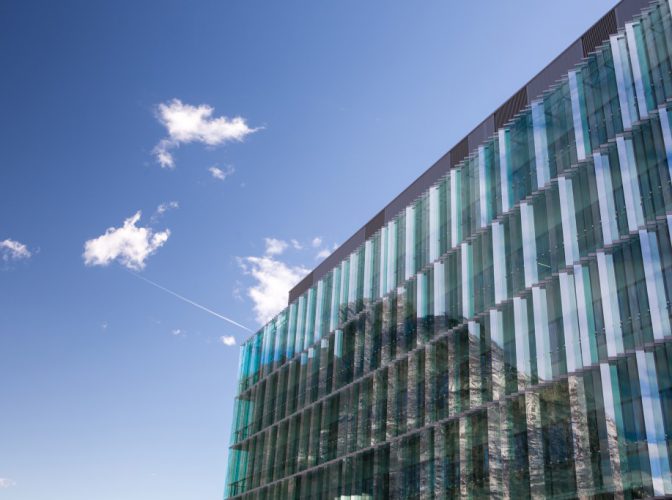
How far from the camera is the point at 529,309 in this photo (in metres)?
37.2

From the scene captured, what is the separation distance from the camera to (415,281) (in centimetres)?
4916

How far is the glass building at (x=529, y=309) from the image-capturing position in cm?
3100

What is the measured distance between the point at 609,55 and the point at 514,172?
7.87m

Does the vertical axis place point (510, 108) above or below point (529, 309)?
above

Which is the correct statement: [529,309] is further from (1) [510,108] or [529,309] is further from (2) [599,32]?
(2) [599,32]

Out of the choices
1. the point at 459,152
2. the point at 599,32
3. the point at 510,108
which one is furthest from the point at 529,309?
the point at 599,32

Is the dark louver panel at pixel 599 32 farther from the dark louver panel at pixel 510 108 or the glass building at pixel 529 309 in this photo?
the dark louver panel at pixel 510 108

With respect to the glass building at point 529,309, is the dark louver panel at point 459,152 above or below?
above

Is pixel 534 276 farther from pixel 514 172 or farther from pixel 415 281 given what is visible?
pixel 415 281

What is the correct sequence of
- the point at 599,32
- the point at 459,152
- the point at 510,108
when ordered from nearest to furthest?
the point at 599,32 → the point at 510,108 → the point at 459,152

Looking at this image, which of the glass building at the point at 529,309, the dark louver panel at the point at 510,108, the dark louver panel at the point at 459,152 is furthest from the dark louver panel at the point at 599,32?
the dark louver panel at the point at 459,152

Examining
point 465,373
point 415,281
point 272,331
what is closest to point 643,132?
point 465,373

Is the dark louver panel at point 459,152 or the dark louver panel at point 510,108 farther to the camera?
the dark louver panel at point 459,152

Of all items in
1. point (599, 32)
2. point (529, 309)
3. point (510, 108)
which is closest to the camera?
point (529, 309)
